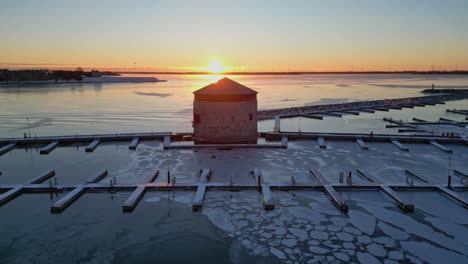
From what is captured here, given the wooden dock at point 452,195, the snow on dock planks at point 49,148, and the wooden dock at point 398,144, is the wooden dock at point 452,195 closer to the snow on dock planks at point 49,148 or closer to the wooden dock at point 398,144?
the wooden dock at point 398,144

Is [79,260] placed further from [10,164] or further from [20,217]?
[10,164]

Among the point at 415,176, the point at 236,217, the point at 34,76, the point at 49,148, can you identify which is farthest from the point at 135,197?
the point at 34,76

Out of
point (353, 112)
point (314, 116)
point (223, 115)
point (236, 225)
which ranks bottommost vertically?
point (314, 116)

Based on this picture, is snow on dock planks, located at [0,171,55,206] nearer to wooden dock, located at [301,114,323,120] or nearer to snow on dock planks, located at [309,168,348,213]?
snow on dock planks, located at [309,168,348,213]

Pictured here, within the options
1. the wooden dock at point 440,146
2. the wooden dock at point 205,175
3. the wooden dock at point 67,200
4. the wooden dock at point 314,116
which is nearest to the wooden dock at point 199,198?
the wooden dock at point 205,175

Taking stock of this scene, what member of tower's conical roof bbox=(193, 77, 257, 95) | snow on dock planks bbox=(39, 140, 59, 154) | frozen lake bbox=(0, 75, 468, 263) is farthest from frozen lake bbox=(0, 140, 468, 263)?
tower's conical roof bbox=(193, 77, 257, 95)

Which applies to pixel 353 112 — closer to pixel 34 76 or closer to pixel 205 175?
pixel 205 175
